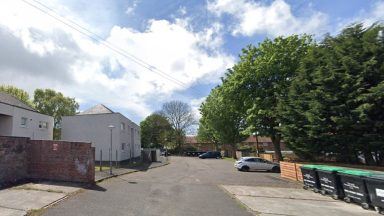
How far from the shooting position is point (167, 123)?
281 ft

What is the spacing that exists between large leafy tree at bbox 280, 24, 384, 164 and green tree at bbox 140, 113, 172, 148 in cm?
5990

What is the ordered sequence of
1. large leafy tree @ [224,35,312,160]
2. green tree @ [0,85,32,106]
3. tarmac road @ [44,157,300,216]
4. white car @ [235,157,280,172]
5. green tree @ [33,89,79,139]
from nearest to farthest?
tarmac road @ [44,157,300,216]
white car @ [235,157,280,172]
large leafy tree @ [224,35,312,160]
green tree @ [0,85,32,106]
green tree @ [33,89,79,139]

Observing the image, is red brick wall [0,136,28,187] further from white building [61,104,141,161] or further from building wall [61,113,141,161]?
building wall [61,113,141,161]

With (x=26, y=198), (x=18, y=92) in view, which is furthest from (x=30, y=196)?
(x=18, y=92)

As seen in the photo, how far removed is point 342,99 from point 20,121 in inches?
1095

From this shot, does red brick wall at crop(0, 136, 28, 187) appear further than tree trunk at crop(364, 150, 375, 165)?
No

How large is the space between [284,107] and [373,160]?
8.21m

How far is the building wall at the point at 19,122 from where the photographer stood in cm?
2862

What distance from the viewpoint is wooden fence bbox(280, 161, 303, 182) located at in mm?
22020

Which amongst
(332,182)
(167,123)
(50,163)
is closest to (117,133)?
(50,163)

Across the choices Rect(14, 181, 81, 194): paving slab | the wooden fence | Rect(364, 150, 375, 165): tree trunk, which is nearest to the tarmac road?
Rect(14, 181, 81, 194): paving slab

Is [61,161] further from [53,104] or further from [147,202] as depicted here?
[53,104]

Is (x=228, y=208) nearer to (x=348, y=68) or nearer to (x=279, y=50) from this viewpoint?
(x=348, y=68)

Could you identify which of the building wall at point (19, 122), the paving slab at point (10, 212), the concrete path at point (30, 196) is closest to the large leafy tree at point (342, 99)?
the concrete path at point (30, 196)
